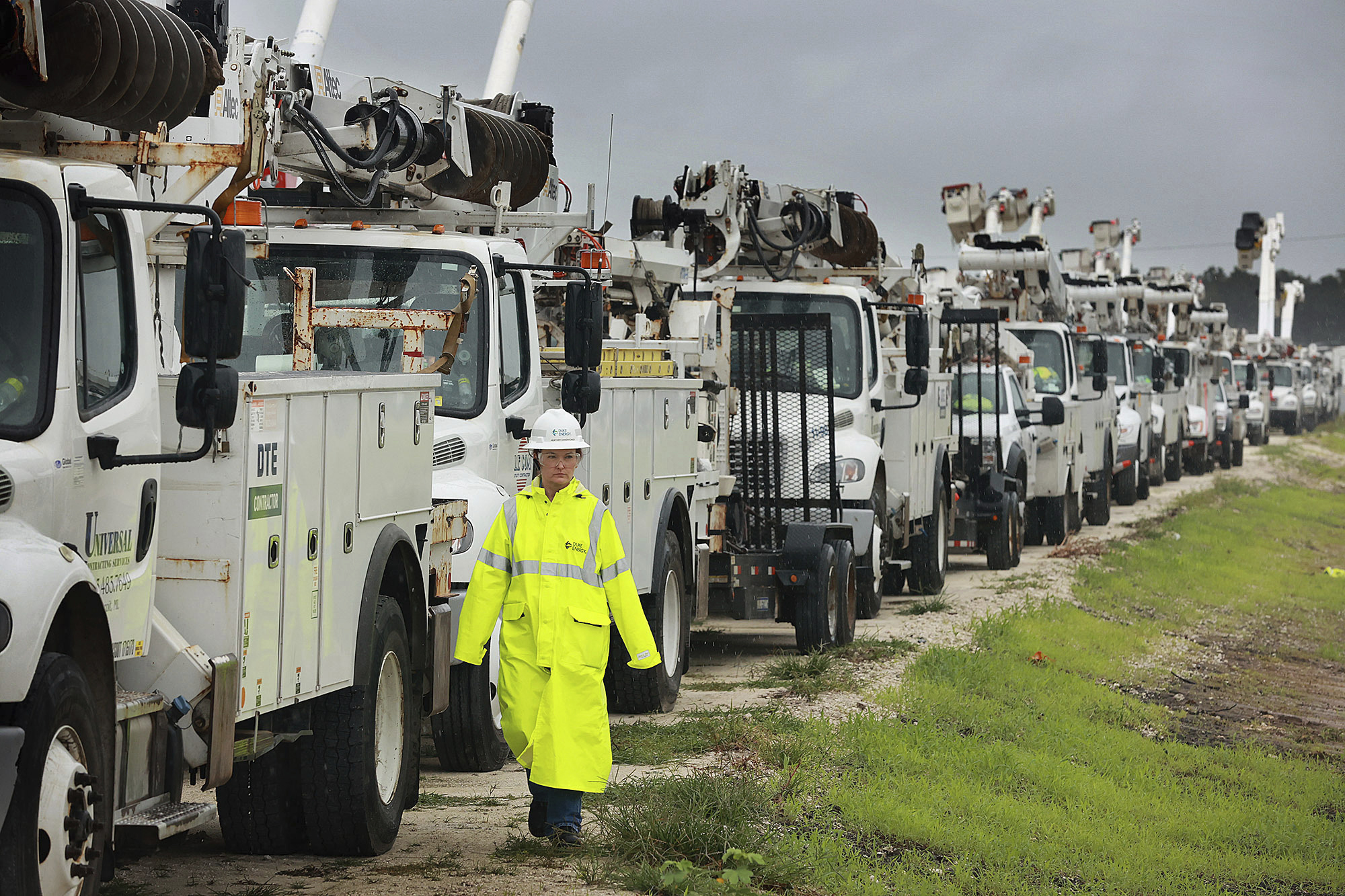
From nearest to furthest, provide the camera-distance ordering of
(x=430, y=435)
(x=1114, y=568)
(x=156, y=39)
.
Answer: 1. (x=156, y=39)
2. (x=430, y=435)
3. (x=1114, y=568)

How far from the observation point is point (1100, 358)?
2491 cm

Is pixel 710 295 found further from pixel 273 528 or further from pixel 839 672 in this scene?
pixel 273 528

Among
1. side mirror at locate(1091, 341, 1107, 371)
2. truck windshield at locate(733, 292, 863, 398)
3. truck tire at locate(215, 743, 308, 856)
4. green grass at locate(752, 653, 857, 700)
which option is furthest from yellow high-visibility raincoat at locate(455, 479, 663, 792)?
side mirror at locate(1091, 341, 1107, 371)

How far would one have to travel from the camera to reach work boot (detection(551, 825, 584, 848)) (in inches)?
297

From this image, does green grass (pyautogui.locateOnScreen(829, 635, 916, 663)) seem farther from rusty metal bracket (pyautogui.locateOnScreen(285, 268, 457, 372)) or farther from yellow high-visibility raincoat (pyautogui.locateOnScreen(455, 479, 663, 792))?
yellow high-visibility raincoat (pyautogui.locateOnScreen(455, 479, 663, 792))

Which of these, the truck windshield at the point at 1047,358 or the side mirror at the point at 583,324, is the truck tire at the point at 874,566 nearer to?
the side mirror at the point at 583,324

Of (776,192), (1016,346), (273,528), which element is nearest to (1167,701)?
(776,192)

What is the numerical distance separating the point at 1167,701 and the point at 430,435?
23.6 ft

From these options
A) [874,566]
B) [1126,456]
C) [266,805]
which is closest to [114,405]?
[266,805]

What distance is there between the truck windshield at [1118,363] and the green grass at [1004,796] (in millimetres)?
15657

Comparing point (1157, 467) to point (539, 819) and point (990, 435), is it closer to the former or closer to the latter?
point (990, 435)

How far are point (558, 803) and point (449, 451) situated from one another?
234 cm

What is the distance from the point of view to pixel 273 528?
6258 mm

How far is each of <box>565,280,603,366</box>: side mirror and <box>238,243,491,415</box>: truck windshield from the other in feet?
1.46
